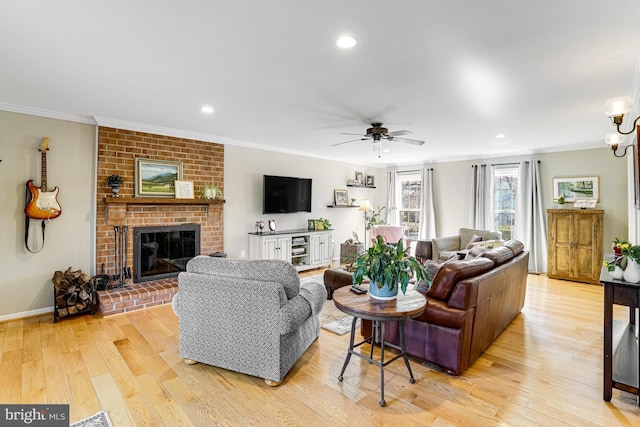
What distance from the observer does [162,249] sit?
4762 millimetres

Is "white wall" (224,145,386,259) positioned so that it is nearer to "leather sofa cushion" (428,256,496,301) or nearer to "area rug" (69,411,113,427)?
"area rug" (69,411,113,427)

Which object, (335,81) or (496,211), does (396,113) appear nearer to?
(335,81)

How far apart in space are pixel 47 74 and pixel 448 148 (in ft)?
19.1

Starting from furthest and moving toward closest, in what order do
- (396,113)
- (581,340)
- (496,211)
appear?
(496,211) → (396,113) → (581,340)

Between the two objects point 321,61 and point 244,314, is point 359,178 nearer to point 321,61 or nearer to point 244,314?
point 321,61

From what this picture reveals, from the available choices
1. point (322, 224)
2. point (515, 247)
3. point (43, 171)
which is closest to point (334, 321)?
point (515, 247)

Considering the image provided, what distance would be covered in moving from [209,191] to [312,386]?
3.58 metres

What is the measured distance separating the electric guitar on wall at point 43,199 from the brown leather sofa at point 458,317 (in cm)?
389

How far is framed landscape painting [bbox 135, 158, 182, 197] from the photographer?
4492 mm

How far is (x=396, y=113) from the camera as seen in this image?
3.83 metres

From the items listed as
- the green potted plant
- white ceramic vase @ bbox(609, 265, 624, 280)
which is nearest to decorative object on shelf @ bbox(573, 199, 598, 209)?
white ceramic vase @ bbox(609, 265, 624, 280)

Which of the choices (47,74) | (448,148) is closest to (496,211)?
(448,148)

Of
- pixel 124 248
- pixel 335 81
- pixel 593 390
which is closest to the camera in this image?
pixel 593 390

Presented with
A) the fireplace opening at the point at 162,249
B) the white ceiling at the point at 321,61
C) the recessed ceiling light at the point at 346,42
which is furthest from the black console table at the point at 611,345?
the fireplace opening at the point at 162,249
